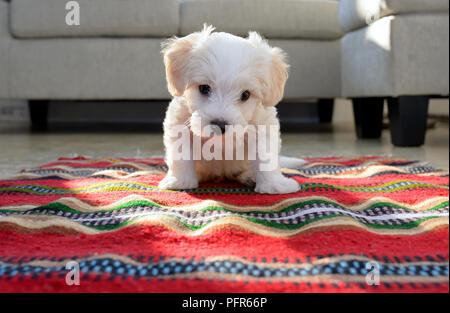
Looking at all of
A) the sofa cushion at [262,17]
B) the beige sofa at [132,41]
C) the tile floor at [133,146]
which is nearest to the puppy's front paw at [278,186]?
the tile floor at [133,146]

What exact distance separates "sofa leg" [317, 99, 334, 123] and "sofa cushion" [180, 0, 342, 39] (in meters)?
1.40

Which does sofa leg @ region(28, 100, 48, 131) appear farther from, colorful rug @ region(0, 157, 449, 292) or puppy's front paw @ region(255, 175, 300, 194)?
puppy's front paw @ region(255, 175, 300, 194)

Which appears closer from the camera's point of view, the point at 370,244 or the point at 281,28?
the point at 370,244

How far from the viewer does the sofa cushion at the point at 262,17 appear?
3.36 metres

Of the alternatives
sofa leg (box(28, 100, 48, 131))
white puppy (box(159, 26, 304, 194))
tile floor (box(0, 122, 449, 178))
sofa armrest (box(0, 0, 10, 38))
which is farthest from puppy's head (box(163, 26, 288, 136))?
sofa leg (box(28, 100, 48, 131))

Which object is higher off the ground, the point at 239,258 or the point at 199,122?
the point at 199,122

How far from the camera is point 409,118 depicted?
2.72 meters

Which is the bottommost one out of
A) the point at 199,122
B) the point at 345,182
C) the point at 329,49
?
the point at 345,182

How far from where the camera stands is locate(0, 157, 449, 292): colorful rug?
74cm

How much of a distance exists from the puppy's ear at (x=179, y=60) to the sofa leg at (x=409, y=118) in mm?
1729

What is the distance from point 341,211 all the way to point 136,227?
0.51 metres

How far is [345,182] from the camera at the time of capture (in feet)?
5.16
